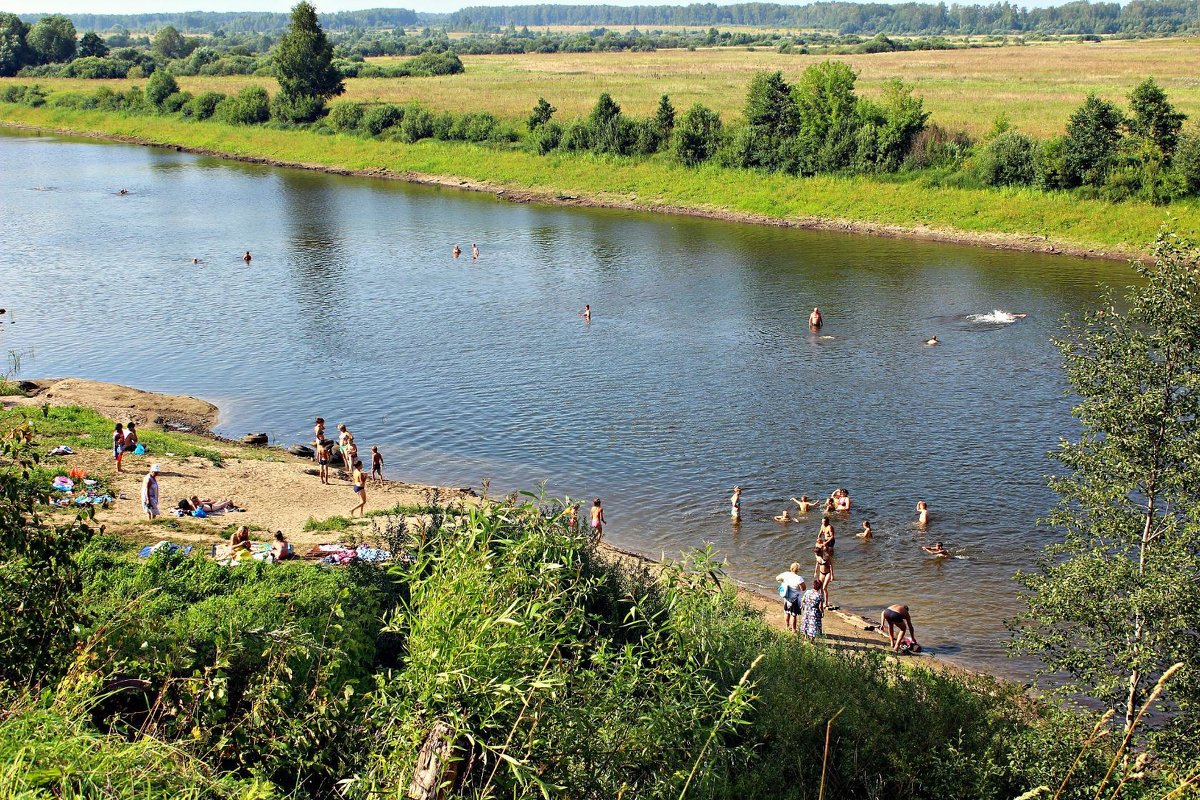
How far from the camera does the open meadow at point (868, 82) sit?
296 feet

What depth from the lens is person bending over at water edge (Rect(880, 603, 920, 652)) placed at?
21672 millimetres

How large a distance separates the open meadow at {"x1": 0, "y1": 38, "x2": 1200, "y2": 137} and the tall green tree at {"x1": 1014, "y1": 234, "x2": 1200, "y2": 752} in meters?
63.0

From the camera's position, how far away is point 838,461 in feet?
106

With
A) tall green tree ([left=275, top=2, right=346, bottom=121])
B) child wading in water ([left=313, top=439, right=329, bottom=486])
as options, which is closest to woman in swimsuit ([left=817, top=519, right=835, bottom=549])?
child wading in water ([left=313, top=439, right=329, bottom=486])

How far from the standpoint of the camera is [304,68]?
107 meters

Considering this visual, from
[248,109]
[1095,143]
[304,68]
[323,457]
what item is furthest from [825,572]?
[248,109]

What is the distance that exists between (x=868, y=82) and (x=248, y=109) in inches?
2479

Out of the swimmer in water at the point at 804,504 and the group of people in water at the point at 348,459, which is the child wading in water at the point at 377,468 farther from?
the swimmer in water at the point at 804,504

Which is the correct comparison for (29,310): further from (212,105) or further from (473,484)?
(212,105)

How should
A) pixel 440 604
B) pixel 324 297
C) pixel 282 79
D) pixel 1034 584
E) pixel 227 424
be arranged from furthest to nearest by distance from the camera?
1. pixel 282 79
2. pixel 324 297
3. pixel 227 424
4. pixel 1034 584
5. pixel 440 604

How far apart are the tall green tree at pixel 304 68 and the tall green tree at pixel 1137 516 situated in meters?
99.9

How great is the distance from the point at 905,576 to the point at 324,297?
36130 millimetres

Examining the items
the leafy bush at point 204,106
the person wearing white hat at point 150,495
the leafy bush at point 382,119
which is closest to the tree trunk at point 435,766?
the person wearing white hat at point 150,495

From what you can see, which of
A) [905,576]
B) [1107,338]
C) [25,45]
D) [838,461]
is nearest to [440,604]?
[1107,338]
